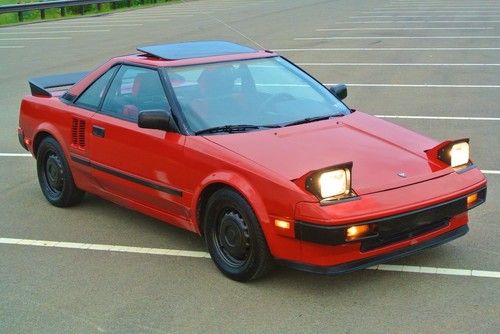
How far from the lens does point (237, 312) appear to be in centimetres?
407

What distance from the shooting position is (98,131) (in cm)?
557

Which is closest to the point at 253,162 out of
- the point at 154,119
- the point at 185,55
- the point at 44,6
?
the point at 154,119

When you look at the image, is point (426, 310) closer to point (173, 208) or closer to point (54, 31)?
point (173, 208)

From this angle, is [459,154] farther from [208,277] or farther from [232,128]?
[208,277]

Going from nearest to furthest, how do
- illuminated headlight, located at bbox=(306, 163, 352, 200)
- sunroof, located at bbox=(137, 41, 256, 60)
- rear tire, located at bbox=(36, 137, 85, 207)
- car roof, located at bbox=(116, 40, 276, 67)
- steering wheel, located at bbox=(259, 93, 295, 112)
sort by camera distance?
illuminated headlight, located at bbox=(306, 163, 352, 200)
steering wheel, located at bbox=(259, 93, 295, 112)
car roof, located at bbox=(116, 40, 276, 67)
sunroof, located at bbox=(137, 41, 256, 60)
rear tire, located at bbox=(36, 137, 85, 207)

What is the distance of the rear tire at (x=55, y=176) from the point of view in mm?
6102

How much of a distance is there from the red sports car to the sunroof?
0.02m

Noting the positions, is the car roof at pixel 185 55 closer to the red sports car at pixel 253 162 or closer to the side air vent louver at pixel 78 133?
the red sports car at pixel 253 162

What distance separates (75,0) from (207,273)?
26.4m

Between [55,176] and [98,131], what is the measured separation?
37.7 inches

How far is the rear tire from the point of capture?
610 centimetres

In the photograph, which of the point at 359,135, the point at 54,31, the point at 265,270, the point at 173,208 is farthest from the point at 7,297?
the point at 54,31

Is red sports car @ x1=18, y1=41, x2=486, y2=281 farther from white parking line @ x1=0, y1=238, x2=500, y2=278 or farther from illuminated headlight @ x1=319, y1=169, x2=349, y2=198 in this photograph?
white parking line @ x1=0, y1=238, x2=500, y2=278

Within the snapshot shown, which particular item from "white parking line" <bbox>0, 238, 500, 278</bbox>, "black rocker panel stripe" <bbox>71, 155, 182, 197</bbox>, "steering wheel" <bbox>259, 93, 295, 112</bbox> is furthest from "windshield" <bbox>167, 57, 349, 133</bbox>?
"white parking line" <bbox>0, 238, 500, 278</bbox>
